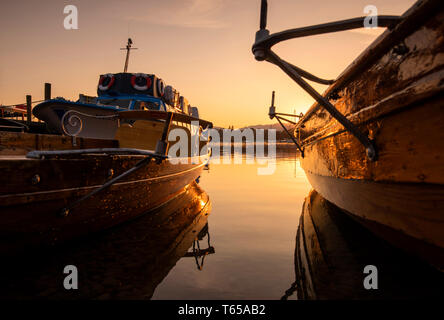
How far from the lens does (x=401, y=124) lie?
219 cm

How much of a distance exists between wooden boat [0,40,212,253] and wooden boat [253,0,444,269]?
236cm

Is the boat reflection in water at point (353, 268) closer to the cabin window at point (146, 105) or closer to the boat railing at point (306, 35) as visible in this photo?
the boat railing at point (306, 35)

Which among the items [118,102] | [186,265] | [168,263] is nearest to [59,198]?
[168,263]

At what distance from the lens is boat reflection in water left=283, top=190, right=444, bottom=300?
95.8 inches

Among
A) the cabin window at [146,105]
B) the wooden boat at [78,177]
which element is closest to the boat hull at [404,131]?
the wooden boat at [78,177]

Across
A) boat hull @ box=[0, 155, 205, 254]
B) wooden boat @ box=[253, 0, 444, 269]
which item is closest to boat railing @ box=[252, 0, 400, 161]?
wooden boat @ box=[253, 0, 444, 269]

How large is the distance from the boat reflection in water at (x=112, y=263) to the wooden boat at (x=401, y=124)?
7.58 feet

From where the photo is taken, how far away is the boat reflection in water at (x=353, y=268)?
95.8 inches

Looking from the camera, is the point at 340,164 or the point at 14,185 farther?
the point at 340,164

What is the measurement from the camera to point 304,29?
2.21 metres

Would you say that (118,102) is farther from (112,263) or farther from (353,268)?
(353,268)
